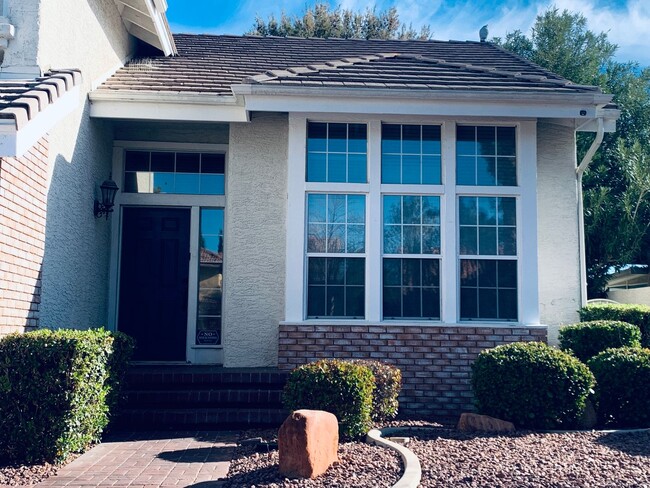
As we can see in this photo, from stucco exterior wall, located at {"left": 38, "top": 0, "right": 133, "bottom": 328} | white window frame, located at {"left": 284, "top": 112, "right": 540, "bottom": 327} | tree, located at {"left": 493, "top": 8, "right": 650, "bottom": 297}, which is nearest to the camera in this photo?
stucco exterior wall, located at {"left": 38, "top": 0, "right": 133, "bottom": 328}

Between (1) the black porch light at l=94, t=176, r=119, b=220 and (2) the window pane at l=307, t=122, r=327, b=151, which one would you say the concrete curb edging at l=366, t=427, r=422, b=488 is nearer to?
(2) the window pane at l=307, t=122, r=327, b=151

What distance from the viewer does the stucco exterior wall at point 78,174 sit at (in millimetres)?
7301

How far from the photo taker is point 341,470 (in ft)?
17.3

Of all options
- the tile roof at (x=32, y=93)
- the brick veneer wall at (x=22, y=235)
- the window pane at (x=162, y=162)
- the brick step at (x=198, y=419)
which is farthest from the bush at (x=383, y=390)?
the window pane at (x=162, y=162)

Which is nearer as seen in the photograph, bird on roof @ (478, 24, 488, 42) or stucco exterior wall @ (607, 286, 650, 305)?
bird on roof @ (478, 24, 488, 42)

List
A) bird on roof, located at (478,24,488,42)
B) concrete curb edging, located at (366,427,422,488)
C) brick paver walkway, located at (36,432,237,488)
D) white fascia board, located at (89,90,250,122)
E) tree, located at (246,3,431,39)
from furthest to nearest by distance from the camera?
tree, located at (246,3,431,39) → bird on roof, located at (478,24,488,42) → white fascia board, located at (89,90,250,122) → brick paver walkway, located at (36,432,237,488) → concrete curb edging, located at (366,427,422,488)

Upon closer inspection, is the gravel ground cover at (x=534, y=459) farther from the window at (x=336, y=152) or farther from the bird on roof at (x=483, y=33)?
the bird on roof at (x=483, y=33)

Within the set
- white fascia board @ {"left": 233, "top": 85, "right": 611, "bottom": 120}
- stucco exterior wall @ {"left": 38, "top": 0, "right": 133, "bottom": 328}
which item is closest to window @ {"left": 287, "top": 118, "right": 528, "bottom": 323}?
white fascia board @ {"left": 233, "top": 85, "right": 611, "bottom": 120}

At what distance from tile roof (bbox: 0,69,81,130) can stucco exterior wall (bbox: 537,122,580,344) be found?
614 centimetres

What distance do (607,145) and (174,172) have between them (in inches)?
626

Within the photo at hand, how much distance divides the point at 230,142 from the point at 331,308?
2634 millimetres

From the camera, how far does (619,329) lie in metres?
7.99

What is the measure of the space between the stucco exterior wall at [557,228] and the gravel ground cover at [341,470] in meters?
4.03

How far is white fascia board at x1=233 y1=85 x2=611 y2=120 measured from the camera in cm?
805
